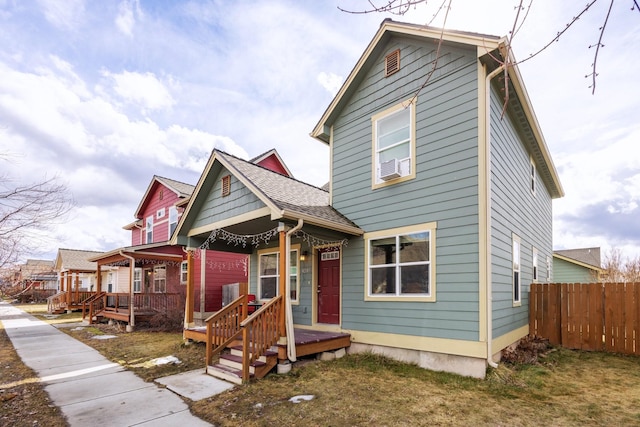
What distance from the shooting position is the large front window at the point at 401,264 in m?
7.09

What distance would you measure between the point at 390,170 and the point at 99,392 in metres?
6.62

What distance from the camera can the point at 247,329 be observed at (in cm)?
619

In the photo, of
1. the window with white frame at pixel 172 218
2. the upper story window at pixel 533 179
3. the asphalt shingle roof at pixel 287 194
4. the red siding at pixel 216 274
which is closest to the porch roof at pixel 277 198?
the asphalt shingle roof at pixel 287 194

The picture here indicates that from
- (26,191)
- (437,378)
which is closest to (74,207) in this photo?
A: (26,191)

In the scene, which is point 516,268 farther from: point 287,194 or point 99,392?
point 99,392

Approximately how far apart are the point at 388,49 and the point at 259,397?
7556mm

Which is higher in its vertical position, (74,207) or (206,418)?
(74,207)

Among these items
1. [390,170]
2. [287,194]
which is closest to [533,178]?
[390,170]

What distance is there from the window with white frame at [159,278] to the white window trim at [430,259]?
44.7 ft

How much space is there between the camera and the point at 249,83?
424 inches

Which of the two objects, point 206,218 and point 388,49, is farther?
point 206,218

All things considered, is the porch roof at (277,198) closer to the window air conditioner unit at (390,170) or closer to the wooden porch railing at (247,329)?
the window air conditioner unit at (390,170)

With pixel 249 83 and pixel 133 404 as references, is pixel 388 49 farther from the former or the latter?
pixel 133 404

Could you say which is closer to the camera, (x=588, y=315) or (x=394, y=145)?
(x=394, y=145)
